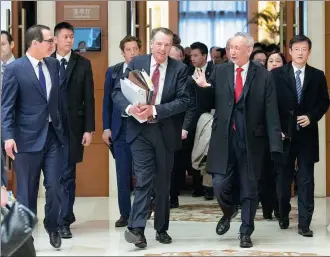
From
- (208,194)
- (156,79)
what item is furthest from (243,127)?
(208,194)

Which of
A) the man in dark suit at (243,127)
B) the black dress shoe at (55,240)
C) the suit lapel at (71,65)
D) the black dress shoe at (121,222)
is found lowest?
the black dress shoe at (121,222)

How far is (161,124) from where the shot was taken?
23.1 ft

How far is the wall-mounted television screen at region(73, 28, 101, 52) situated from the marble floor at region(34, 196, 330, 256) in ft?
7.54

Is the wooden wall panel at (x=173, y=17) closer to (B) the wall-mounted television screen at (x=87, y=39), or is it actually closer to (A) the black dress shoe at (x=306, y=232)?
(B) the wall-mounted television screen at (x=87, y=39)

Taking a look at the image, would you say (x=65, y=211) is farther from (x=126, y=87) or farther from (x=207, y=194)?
(x=207, y=194)

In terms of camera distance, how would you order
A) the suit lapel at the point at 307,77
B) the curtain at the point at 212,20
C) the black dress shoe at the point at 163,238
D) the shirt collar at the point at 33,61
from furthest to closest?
the curtain at the point at 212,20 → the suit lapel at the point at 307,77 → the black dress shoe at the point at 163,238 → the shirt collar at the point at 33,61

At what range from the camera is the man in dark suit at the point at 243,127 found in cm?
708

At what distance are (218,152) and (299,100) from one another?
110cm

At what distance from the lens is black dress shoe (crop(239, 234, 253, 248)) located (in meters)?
7.09

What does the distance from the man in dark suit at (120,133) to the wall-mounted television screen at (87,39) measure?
2137 millimetres

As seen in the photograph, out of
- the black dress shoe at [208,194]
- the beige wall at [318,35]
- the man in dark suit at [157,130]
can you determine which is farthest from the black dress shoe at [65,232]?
the beige wall at [318,35]

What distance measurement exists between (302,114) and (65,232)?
2431 mm

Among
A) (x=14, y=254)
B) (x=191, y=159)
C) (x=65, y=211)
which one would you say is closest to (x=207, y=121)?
(x=191, y=159)

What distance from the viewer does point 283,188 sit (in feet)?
26.0
